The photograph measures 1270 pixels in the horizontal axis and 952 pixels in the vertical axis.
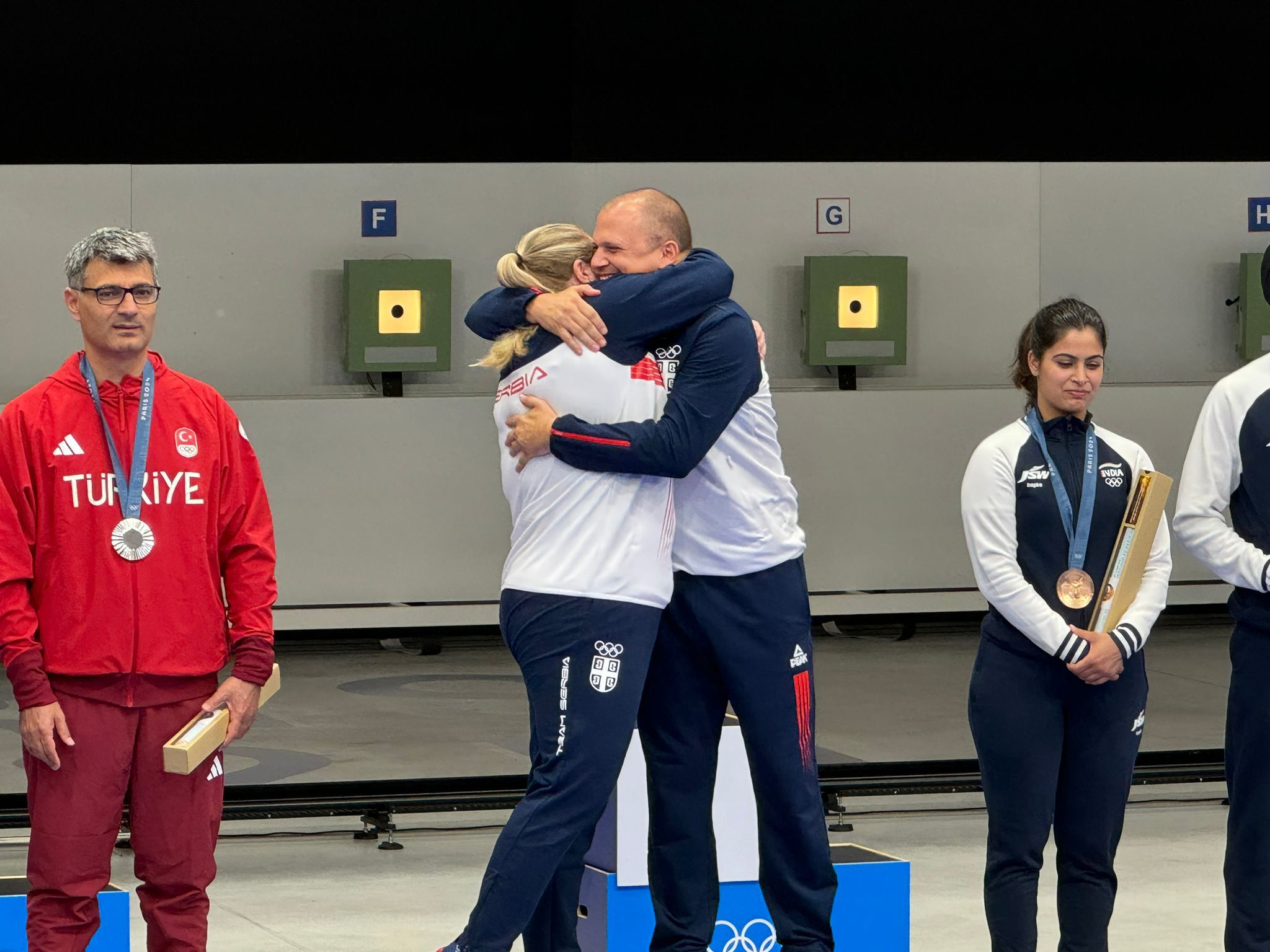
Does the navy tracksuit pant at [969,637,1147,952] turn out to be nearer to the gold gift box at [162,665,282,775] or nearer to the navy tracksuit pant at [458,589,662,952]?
the navy tracksuit pant at [458,589,662,952]

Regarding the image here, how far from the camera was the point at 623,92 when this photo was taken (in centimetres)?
934

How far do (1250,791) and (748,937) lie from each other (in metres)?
1.08

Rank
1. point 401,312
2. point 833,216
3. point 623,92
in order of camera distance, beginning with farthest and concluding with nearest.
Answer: point 623,92 < point 833,216 < point 401,312

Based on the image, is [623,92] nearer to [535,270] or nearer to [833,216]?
[833,216]

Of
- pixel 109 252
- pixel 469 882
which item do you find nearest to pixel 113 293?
pixel 109 252

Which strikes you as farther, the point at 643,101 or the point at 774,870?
the point at 643,101

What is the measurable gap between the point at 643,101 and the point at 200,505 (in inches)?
258

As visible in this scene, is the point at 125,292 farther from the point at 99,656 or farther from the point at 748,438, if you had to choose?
the point at 748,438

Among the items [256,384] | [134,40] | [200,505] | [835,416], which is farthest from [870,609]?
[200,505]

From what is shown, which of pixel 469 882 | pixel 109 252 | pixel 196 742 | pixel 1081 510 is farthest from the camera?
pixel 469 882

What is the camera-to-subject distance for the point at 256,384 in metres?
8.84

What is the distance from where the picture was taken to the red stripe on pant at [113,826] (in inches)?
122

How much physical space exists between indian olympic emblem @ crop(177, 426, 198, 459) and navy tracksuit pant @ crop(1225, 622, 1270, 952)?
205cm

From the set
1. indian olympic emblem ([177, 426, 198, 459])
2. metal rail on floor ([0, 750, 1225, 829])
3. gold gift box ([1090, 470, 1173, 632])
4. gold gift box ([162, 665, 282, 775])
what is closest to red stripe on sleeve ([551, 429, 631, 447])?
indian olympic emblem ([177, 426, 198, 459])
